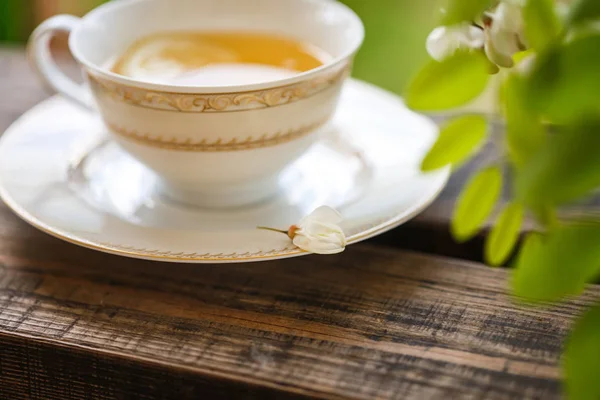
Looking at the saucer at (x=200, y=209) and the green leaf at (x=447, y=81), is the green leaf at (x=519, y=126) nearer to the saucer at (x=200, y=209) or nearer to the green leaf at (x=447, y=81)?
the green leaf at (x=447, y=81)

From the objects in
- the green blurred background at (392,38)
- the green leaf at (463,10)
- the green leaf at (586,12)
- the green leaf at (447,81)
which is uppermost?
the green blurred background at (392,38)

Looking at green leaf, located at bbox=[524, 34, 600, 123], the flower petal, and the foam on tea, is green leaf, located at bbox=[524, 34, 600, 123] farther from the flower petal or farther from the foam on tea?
the foam on tea

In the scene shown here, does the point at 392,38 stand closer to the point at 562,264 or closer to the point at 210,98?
the point at 210,98

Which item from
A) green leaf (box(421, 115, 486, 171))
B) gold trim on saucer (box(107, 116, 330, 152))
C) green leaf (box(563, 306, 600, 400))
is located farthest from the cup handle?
green leaf (box(563, 306, 600, 400))

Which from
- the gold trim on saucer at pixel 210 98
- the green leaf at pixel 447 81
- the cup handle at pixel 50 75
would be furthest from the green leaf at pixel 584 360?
the cup handle at pixel 50 75

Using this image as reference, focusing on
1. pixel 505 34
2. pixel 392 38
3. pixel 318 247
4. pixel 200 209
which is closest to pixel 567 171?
pixel 505 34

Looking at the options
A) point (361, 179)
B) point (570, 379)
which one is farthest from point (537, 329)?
point (361, 179)
